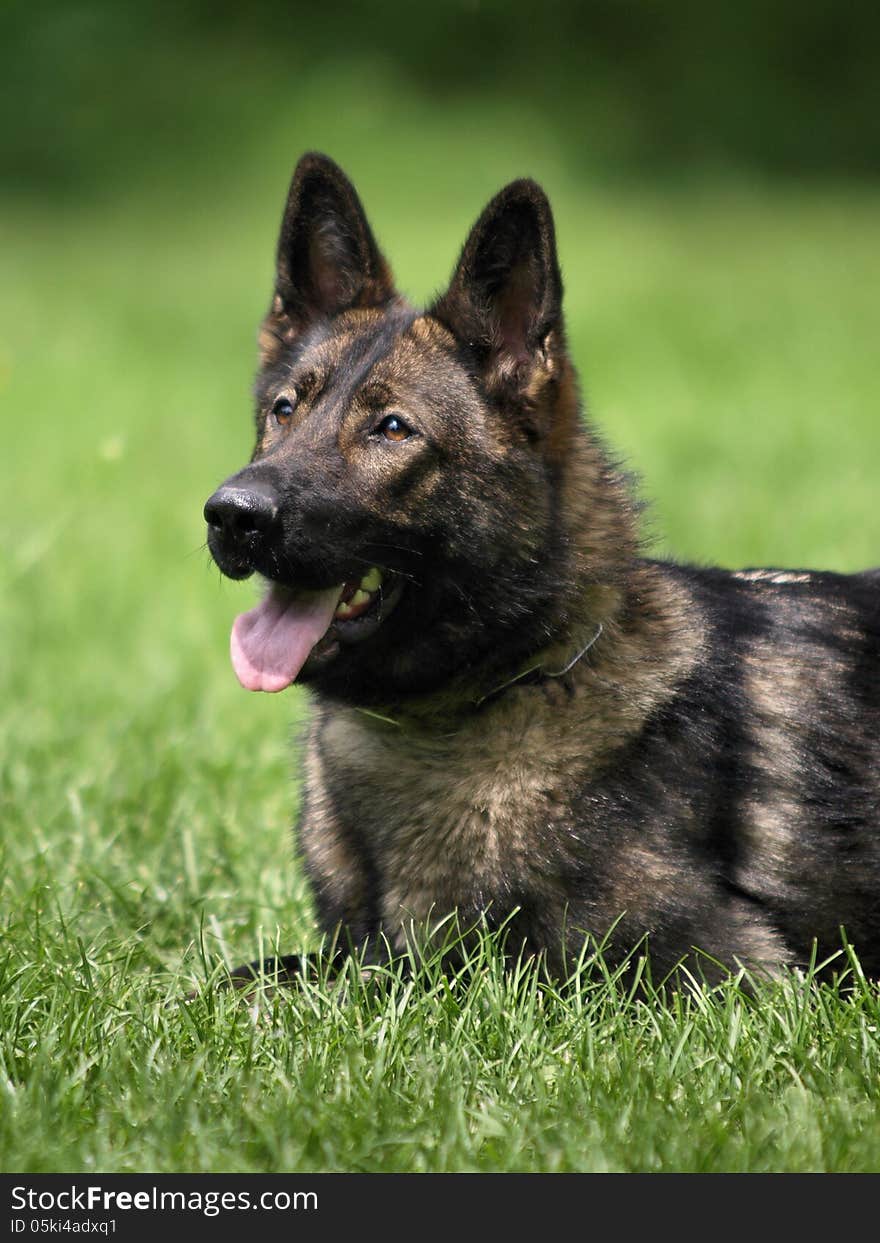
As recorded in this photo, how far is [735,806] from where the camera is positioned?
11.3 ft

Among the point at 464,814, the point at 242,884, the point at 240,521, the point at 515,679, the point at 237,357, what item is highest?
the point at 237,357

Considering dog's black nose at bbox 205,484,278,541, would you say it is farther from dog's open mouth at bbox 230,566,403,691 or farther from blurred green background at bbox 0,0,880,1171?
blurred green background at bbox 0,0,880,1171

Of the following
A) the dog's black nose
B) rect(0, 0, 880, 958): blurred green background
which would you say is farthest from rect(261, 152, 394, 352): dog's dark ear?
the dog's black nose

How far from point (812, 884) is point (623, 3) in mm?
29663

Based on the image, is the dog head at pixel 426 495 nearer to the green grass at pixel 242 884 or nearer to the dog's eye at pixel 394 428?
the dog's eye at pixel 394 428

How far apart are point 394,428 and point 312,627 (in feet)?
1.60

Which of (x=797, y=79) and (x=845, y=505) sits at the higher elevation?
(x=797, y=79)

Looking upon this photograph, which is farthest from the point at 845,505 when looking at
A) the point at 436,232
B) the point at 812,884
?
the point at 436,232

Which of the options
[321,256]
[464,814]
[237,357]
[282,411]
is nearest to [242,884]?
[464,814]

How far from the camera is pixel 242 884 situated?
4258mm

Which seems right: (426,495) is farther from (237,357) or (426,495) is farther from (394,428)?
(237,357)

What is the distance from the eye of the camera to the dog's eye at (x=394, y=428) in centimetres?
341

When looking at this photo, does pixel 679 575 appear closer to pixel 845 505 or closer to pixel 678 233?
pixel 845 505

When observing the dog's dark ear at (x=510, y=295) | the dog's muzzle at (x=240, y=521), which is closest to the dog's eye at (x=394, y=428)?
the dog's dark ear at (x=510, y=295)
